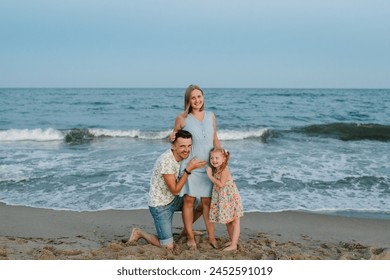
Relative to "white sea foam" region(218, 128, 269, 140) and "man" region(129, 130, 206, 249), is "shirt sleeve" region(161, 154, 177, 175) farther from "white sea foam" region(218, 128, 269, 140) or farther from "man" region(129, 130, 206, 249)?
"white sea foam" region(218, 128, 269, 140)

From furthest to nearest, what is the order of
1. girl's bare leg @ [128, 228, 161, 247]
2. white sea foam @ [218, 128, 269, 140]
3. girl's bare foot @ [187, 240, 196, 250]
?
white sea foam @ [218, 128, 269, 140], girl's bare leg @ [128, 228, 161, 247], girl's bare foot @ [187, 240, 196, 250]

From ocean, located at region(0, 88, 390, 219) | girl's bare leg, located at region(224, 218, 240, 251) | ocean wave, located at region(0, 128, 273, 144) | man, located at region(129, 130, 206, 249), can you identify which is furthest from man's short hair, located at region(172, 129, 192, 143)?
ocean wave, located at region(0, 128, 273, 144)

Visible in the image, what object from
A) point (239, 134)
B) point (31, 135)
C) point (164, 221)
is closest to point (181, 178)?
point (164, 221)

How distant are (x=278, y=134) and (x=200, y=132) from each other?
43.6 feet

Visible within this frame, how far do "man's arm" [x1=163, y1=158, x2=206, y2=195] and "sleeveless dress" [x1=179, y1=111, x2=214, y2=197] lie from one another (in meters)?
0.13

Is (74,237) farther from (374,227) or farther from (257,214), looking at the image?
(374,227)

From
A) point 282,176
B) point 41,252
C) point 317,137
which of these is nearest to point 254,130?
point 317,137

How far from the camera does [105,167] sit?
9.85m

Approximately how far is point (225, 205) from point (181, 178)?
1.82 feet

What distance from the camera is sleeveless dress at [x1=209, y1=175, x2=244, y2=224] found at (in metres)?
4.61

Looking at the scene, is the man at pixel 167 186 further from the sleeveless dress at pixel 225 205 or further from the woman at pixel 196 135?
the sleeveless dress at pixel 225 205

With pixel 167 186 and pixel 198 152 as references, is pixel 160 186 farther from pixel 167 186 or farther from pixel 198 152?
pixel 198 152

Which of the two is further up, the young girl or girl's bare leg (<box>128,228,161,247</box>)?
the young girl

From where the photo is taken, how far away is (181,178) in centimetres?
454
